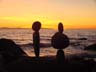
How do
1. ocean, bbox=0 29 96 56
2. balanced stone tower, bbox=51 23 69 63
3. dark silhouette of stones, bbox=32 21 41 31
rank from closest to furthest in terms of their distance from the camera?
1. balanced stone tower, bbox=51 23 69 63
2. dark silhouette of stones, bbox=32 21 41 31
3. ocean, bbox=0 29 96 56

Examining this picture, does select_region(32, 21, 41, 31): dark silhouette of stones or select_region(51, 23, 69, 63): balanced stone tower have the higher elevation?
select_region(32, 21, 41, 31): dark silhouette of stones

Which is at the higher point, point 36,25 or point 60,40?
point 36,25

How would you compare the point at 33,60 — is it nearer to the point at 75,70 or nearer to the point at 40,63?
the point at 40,63

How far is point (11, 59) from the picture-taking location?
14492 millimetres

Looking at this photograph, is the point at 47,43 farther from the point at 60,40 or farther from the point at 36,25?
the point at 60,40

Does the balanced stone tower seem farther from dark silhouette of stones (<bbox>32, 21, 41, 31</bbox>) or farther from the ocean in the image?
the ocean

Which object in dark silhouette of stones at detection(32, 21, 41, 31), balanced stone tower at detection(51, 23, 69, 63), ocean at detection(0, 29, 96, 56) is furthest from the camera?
ocean at detection(0, 29, 96, 56)

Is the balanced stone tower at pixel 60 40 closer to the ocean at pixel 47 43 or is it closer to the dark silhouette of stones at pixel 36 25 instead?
the dark silhouette of stones at pixel 36 25

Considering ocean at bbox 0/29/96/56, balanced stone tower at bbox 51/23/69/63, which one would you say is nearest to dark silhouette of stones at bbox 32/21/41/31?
balanced stone tower at bbox 51/23/69/63

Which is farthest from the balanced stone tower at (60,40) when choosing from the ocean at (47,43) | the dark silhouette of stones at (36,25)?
the ocean at (47,43)

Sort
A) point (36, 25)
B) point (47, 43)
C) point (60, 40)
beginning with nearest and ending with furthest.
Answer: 1. point (60, 40)
2. point (36, 25)
3. point (47, 43)

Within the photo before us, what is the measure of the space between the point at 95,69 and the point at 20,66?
310cm

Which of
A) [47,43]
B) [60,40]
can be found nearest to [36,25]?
[60,40]

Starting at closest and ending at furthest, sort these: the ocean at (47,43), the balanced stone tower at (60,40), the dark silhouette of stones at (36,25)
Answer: the balanced stone tower at (60,40), the dark silhouette of stones at (36,25), the ocean at (47,43)
